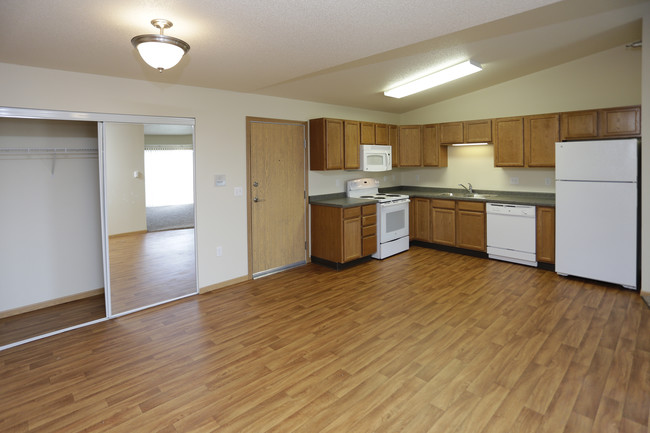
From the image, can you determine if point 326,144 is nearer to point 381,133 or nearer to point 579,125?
point 381,133

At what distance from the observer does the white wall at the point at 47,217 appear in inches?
141

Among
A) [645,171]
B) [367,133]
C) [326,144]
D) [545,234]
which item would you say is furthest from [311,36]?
[545,234]

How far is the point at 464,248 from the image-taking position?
5.74 m

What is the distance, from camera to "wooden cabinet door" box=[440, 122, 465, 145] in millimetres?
5914

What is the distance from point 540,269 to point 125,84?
5221mm

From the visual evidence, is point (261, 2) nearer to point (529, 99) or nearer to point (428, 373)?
point (428, 373)

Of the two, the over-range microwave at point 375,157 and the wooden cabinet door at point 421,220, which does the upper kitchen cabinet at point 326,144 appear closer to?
the over-range microwave at point 375,157

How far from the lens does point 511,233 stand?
16.9 feet

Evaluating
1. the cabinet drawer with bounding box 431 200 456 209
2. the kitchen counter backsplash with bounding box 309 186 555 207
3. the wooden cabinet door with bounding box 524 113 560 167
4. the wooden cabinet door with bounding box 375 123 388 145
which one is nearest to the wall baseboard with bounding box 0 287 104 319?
the kitchen counter backsplash with bounding box 309 186 555 207

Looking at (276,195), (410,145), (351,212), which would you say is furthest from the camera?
(410,145)

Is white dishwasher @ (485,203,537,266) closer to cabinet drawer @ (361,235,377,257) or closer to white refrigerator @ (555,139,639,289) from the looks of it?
white refrigerator @ (555,139,639,289)

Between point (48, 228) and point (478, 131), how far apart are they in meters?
5.58

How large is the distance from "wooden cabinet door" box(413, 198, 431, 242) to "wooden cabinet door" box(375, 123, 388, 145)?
110 cm

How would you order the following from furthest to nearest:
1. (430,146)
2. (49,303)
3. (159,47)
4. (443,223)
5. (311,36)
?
1. (430,146)
2. (443,223)
3. (49,303)
4. (311,36)
5. (159,47)
